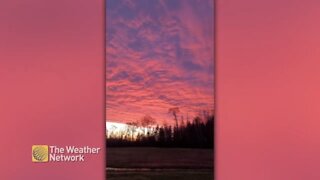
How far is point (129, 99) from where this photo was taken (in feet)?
13.8

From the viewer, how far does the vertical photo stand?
13.7ft

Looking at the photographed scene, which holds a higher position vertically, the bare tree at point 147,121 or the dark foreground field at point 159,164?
the bare tree at point 147,121

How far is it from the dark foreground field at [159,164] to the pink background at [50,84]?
0.14 meters

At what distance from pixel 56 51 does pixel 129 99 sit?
29.7 inches

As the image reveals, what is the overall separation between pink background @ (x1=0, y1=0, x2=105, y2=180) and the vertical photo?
0.24m

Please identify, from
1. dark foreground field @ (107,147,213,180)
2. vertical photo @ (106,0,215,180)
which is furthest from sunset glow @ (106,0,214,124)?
dark foreground field @ (107,147,213,180)
